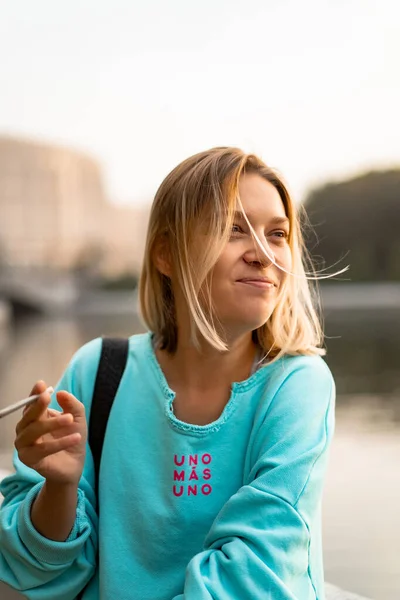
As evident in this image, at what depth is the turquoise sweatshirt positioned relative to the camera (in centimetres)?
70

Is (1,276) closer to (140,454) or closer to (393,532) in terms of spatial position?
(393,532)

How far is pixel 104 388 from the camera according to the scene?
894 millimetres

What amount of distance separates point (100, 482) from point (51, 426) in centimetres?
17

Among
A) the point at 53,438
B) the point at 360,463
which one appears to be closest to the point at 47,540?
the point at 53,438

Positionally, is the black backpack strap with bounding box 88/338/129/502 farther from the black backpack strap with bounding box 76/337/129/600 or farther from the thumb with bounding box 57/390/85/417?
the thumb with bounding box 57/390/85/417

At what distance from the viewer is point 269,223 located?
2.78 feet

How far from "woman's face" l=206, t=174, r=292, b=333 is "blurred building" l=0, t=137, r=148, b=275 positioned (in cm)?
2065

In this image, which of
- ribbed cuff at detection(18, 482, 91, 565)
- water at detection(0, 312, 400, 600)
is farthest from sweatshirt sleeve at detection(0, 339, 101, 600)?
water at detection(0, 312, 400, 600)

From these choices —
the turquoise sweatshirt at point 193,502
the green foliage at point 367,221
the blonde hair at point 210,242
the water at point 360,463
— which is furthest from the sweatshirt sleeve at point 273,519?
the green foliage at point 367,221

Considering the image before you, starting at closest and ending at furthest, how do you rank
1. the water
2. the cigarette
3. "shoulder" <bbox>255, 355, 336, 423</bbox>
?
the cigarette, "shoulder" <bbox>255, 355, 336, 423</bbox>, the water

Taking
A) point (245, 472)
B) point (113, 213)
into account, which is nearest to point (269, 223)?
point (245, 472)

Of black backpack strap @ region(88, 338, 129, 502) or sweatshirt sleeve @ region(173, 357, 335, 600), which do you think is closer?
sweatshirt sleeve @ region(173, 357, 335, 600)

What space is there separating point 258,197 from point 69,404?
0.95 feet

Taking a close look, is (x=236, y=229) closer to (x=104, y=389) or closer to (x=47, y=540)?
(x=104, y=389)
